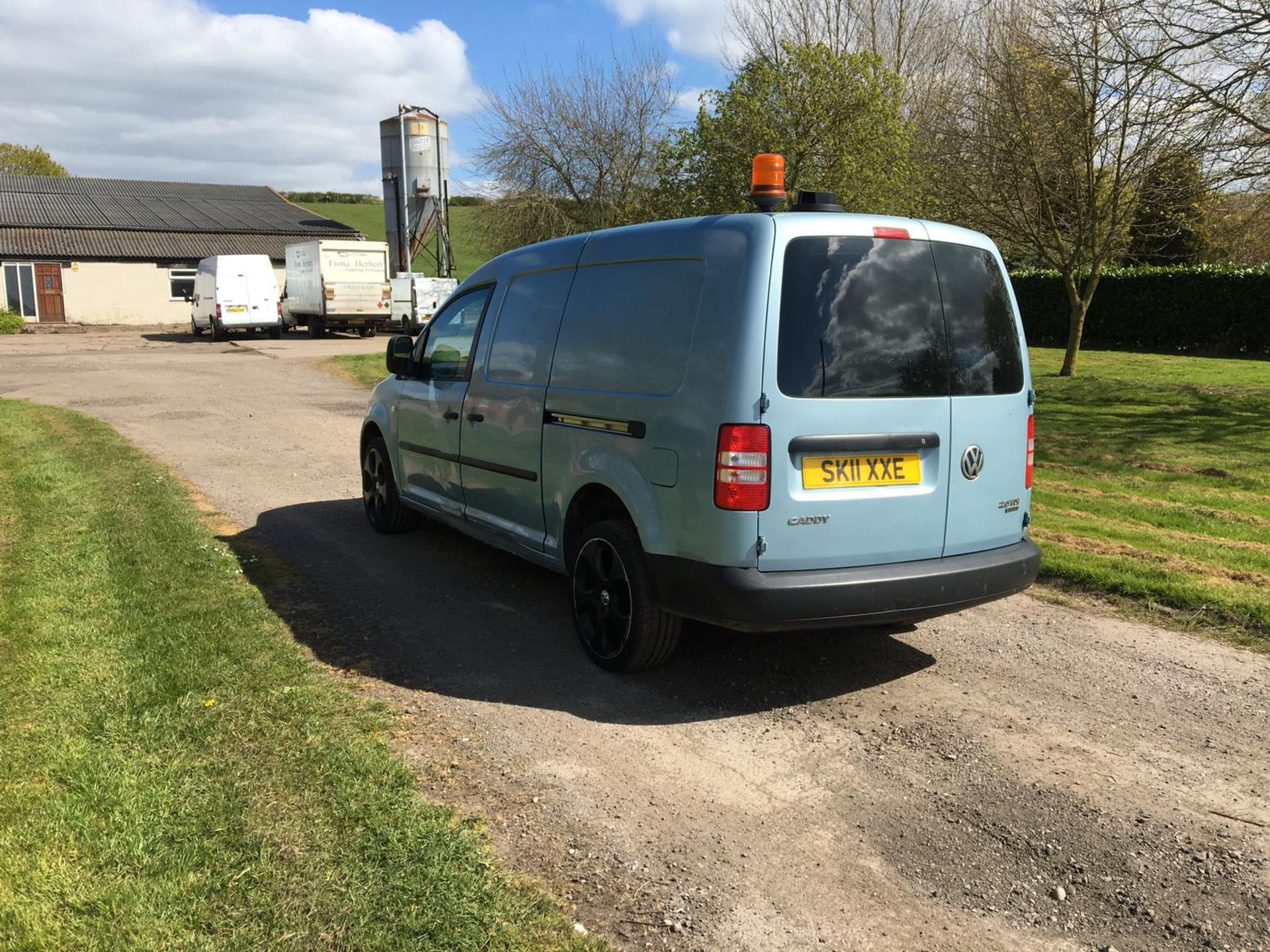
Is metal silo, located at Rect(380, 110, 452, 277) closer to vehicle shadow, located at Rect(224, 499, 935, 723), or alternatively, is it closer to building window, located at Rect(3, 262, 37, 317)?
building window, located at Rect(3, 262, 37, 317)

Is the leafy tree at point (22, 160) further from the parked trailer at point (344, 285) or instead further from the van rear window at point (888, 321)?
the van rear window at point (888, 321)

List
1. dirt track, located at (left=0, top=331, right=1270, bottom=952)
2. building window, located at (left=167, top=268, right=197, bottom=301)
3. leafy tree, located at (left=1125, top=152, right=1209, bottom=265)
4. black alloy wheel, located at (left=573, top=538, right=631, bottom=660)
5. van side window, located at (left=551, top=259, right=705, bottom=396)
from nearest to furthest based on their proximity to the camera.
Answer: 1. dirt track, located at (left=0, top=331, right=1270, bottom=952)
2. van side window, located at (left=551, top=259, right=705, bottom=396)
3. black alloy wheel, located at (left=573, top=538, right=631, bottom=660)
4. leafy tree, located at (left=1125, top=152, right=1209, bottom=265)
5. building window, located at (left=167, top=268, right=197, bottom=301)

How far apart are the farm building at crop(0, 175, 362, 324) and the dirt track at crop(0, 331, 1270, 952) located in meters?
37.1

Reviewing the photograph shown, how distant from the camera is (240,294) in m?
32.6

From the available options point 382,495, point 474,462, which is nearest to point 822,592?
point 474,462

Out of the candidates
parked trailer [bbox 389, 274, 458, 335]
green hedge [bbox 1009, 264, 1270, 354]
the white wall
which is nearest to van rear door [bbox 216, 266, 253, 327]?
parked trailer [bbox 389, 274, 458, 335]

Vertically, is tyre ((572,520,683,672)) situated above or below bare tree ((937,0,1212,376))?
below

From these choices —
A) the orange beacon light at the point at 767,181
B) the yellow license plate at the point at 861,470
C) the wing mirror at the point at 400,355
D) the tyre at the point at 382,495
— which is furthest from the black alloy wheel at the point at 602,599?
the tyre at the point at 382,495

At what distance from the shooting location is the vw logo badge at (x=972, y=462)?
14.7ft

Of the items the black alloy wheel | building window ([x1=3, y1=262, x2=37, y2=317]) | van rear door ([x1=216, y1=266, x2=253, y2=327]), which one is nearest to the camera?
the black alloy wheel

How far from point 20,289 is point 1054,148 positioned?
38146mm

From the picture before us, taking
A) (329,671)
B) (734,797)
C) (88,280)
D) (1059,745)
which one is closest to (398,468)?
(329,671)

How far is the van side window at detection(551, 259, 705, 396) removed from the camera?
14.4 feet

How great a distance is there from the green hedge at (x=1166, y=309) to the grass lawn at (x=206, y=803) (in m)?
27.9
